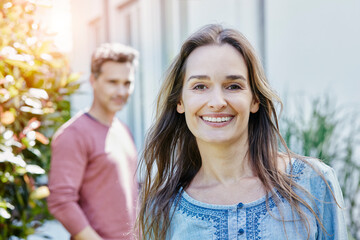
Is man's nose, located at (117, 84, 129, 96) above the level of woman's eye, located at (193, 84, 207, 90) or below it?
below

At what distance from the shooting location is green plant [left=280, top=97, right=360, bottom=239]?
2.80 metres

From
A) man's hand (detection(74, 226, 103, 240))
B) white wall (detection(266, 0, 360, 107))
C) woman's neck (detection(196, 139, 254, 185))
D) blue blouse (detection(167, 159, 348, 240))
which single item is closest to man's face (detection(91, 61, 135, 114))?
man's hand (detection(74, 226, 103, 240))

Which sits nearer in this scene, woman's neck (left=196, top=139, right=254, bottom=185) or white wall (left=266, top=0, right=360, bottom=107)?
woman's neck (left=196, top=139, right=254, bottom=185)

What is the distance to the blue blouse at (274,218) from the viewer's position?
5.02ft

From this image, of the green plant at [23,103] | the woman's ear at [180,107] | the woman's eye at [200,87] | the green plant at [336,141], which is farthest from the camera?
the green plant at [336,141]

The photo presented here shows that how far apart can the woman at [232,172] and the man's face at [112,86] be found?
123 cm

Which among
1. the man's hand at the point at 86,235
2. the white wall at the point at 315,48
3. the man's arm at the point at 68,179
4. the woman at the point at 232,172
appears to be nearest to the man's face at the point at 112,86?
the man's arm at the point at 68,179

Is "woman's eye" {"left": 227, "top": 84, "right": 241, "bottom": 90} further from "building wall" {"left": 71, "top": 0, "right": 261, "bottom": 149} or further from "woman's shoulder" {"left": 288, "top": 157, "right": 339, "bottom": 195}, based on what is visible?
"building wall" {"left": 71, "top": 0, "right": 261, "bottom": 149}

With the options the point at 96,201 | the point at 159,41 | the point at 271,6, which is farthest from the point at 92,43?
the point at 96,201

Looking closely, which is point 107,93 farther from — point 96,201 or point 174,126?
point 174,126

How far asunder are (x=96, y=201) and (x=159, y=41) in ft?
7.93

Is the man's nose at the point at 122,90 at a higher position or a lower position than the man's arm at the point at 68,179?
higher

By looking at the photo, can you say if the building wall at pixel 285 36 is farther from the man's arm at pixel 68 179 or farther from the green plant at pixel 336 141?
the man's arm at pixel 68 179

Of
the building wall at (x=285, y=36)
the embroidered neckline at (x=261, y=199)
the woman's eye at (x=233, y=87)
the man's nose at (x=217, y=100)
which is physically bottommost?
the embroidered neckline at (x=261, y=199)
